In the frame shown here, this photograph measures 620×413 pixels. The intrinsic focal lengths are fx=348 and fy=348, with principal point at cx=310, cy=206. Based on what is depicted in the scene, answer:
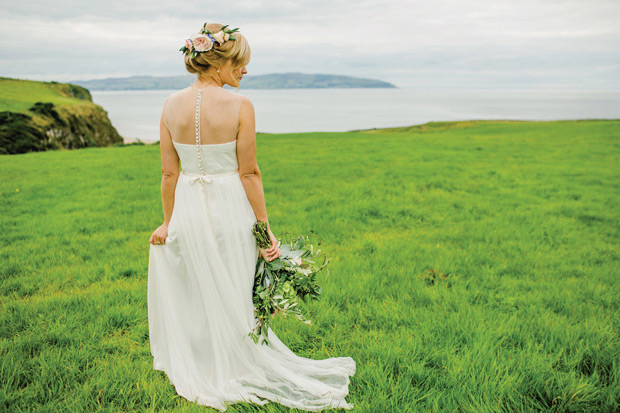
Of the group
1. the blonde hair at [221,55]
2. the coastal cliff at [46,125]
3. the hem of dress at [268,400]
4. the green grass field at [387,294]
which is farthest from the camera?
the coastal cliff at [46,125]

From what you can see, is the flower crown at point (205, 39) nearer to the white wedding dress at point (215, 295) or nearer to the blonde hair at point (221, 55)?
the blonde hair at point (221, 55)

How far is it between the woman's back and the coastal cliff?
27932 mm

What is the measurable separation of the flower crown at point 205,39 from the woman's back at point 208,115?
0.28 m

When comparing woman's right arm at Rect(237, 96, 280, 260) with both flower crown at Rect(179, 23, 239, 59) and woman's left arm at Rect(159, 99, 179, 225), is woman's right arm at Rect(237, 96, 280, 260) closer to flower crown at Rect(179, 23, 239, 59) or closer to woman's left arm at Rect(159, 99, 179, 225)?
flower crown at Rect(179, 23, 239, 59)

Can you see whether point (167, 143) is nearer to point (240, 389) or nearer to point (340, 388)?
point (240, 389)

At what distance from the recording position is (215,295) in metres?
3.01

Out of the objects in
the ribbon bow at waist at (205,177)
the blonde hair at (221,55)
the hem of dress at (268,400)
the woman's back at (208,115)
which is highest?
the blonde hair at (221,55)

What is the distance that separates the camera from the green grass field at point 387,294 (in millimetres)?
3131

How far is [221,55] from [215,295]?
6.40 feet

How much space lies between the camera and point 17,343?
3670 millimetres

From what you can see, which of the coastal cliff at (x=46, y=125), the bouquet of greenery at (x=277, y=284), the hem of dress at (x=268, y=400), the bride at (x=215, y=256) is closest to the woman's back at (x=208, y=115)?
the bride at (x=215, y=256)

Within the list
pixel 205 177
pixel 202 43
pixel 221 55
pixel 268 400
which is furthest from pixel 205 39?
pixel 268 400

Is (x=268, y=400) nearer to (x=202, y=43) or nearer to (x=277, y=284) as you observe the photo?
(x=277, y=284)

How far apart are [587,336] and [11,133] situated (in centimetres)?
3346
